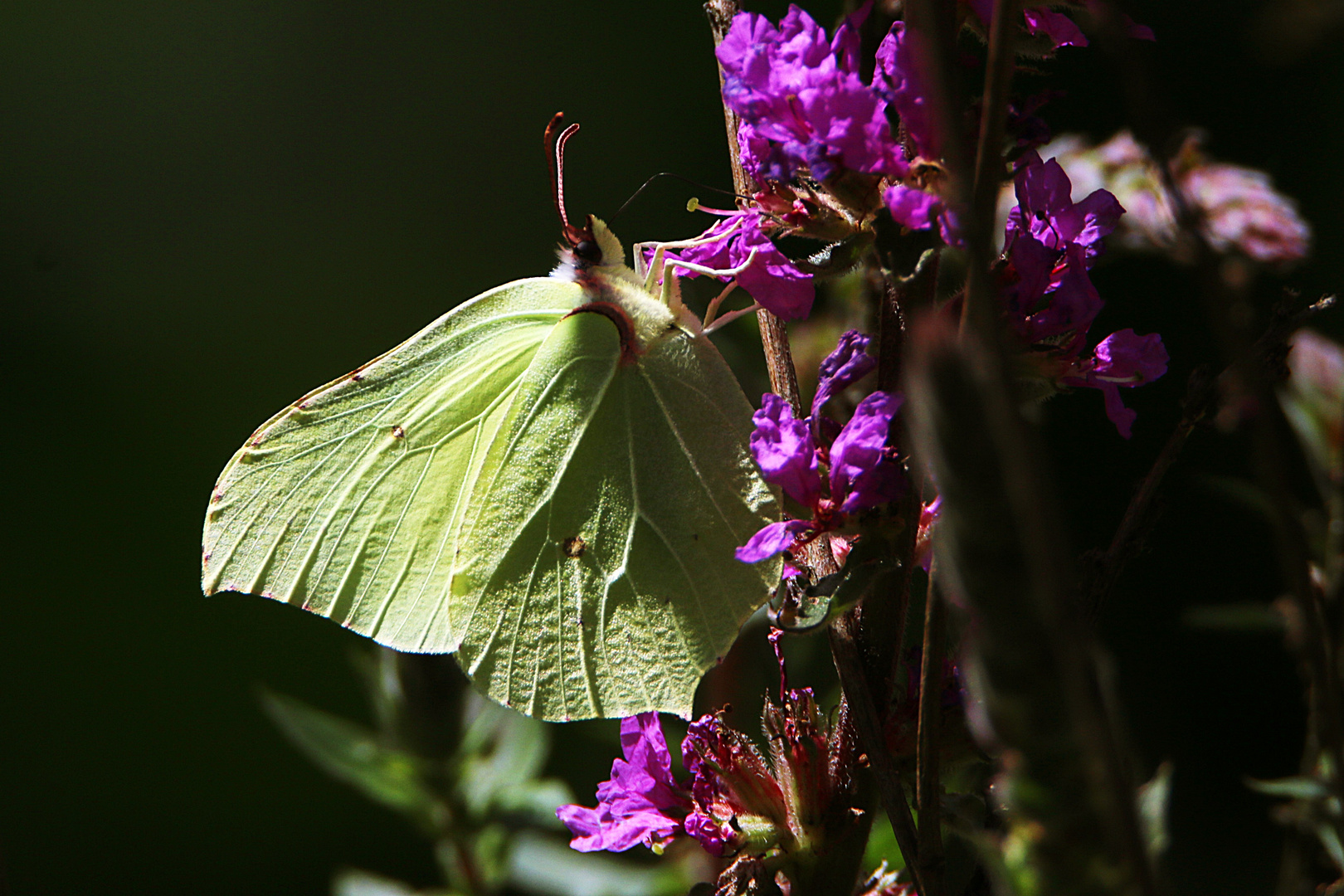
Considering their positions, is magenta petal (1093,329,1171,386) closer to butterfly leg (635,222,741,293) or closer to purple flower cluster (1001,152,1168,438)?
purple flower cluster (1001,152,1168,438)

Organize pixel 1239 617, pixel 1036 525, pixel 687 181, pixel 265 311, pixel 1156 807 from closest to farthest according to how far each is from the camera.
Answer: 1. pixel 1036 525
2. pixel 1156 807
3. pixel 1239 617
4. pixel 687 181
5. pixel 265 311

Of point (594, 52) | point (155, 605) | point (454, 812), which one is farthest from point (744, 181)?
point (155, 605)

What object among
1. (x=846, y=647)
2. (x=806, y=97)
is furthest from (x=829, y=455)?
(x=806, y=97)

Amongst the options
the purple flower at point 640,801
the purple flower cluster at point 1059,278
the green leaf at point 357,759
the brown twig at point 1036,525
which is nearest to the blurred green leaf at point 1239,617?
the purple flower cluster at point 1059,278

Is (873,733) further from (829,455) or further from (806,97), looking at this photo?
(806,97)

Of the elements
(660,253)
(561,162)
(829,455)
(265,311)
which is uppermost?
(561,162)

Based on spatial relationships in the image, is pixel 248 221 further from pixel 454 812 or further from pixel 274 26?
pixel 454 812
